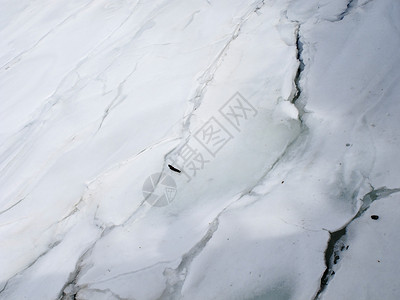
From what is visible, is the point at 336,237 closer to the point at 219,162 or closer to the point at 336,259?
the point at 336,259

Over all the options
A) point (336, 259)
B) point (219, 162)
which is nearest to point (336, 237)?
point (336, 259)

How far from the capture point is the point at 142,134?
151cm

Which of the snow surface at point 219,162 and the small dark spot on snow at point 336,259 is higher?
the snow surface at point 219,162

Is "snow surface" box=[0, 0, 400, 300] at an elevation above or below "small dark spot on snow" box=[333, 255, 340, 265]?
above

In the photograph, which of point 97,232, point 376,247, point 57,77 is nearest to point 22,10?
point 57,77

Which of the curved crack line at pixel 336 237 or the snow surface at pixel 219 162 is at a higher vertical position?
the snow surface at pixel 219 162

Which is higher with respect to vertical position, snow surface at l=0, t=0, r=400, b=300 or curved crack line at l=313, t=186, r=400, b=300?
A: snow surface at l=0, t=0, r=400, b=300

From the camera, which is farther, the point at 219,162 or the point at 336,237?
the point at 219,162

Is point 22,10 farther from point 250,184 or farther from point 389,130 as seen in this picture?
point 389,130

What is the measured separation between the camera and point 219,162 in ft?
4.25

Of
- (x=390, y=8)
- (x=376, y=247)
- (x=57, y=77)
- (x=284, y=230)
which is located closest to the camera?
(x=376, y=247)

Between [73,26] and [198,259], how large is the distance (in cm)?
243

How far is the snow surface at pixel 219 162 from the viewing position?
959 millimetres

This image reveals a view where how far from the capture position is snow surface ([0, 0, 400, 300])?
0.96m
